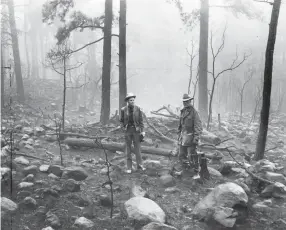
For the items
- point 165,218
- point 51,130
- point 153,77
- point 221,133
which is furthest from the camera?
point 153,77

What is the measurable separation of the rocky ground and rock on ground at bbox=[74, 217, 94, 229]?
1cm

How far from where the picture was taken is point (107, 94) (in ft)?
39.2

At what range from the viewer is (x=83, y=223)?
14.1 ft

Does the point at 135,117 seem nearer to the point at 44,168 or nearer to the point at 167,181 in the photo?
the point at 167,181

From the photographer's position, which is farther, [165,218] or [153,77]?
[153,77]

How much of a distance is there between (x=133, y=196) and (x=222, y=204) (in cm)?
151

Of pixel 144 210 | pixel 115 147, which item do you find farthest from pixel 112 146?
pixel 144 210

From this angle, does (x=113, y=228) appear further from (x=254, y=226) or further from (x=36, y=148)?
(x=36, y=148)

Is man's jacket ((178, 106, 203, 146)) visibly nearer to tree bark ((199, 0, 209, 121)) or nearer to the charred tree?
the charred tree

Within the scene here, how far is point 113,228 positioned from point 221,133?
26.0 ft

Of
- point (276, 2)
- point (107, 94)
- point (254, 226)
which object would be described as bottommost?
point (254, 226)

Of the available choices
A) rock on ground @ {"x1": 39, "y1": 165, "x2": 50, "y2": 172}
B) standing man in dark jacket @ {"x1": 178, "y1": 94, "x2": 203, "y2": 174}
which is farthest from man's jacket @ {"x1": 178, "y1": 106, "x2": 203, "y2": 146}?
rock on ground @ {"x1": 39, "y1": 165, "x2": 50, "y2": 172}

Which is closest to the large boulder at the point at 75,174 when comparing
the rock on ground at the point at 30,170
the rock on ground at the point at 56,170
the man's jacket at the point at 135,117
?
the rock on ground at the point at 56,170

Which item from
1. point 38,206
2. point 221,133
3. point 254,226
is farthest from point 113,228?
point 221,133
